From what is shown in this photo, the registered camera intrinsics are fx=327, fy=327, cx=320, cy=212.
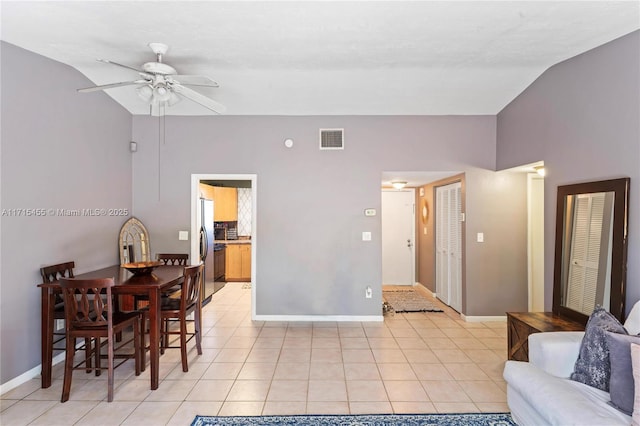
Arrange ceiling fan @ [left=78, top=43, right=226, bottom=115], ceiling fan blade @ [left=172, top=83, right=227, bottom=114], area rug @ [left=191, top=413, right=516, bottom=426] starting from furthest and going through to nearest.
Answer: ceiling fan blade @ [left=172, top=83, right=227, bottom=114] < ceiling fan @ [left=78, top=43, right=226, bottom=115] < area rug @ [left=191, top=413, right=516, bottom=426]

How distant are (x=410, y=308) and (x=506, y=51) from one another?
3590 millimetres

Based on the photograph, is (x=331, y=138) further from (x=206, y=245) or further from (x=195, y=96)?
(x=206, y=245)

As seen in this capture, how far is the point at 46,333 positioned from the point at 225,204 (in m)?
4.44

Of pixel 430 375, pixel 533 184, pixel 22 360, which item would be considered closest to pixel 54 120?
pixel 22 360

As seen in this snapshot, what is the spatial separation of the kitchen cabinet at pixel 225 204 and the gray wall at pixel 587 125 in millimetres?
5294

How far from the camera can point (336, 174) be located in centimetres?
453

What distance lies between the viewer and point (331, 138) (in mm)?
4520

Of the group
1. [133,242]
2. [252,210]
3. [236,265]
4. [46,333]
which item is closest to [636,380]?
[252,210]

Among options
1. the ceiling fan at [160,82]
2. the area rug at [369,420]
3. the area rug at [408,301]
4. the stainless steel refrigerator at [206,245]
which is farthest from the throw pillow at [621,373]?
the stainless steel refrigerator at [206,245]

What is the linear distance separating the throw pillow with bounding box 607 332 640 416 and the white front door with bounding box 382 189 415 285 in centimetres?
464

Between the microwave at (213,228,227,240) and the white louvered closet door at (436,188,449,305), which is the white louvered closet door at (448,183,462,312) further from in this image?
the microwave at (213,228,227,240)

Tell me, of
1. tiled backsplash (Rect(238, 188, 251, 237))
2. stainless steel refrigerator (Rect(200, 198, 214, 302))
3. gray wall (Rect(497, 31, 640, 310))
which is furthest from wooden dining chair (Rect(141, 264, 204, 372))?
tiled backsplash (Rect(238, 188, 251, 237))

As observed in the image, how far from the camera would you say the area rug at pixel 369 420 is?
2.30 m

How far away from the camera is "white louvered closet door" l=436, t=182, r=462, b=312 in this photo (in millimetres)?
4820
